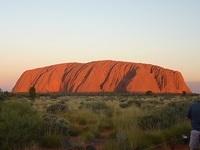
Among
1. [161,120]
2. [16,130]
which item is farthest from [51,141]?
[161,120]

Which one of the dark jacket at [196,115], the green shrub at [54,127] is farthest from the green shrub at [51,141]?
the dark jacket at [196,115]

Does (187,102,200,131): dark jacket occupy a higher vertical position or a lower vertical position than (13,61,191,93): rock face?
higher

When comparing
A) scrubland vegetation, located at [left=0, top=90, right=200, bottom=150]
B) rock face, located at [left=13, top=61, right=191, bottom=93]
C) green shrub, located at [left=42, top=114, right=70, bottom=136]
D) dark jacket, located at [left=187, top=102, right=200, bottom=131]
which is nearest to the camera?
dark jacket, located at [left=187, top=102, right=200, bottom=131]

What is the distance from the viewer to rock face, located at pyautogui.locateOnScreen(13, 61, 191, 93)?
13488 centimetres

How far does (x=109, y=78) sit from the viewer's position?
140 meters

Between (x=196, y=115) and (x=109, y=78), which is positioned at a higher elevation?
(x=196, y=115)

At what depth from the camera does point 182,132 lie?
14.6 metres

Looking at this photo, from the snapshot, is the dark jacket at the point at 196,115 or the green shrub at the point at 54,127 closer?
the dark jacket at the point at 196,115

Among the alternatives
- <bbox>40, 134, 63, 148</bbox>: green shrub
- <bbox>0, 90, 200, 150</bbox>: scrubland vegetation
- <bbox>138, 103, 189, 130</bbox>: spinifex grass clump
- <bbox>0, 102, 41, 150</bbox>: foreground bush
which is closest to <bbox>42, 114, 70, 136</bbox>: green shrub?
<bbox>0, 90, 200, 150</bbox>: scrubland vegetation

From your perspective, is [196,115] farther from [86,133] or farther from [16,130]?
[86,133]

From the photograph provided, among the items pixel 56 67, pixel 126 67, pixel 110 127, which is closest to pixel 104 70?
pixel 126 67

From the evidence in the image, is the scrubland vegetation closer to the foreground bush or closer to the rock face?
the foreground bush

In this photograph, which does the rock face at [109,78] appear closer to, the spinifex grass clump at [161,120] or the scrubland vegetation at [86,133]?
the spinifex grass clump at [161,120]

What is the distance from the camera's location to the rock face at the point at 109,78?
443 ft
